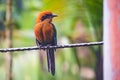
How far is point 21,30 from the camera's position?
2.74 meters

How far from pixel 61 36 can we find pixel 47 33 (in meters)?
0.11

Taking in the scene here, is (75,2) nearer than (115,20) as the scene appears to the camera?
No

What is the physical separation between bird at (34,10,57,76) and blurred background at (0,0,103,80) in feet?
0.10

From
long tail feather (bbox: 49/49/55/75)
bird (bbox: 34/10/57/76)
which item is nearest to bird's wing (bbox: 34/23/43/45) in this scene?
bird (bbox: 34/10/57/76)

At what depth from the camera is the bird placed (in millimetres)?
2699

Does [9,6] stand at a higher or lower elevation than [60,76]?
higher

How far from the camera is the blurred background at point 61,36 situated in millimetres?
2715

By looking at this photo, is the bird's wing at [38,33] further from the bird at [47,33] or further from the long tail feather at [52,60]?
the long tail feather at [52,60]

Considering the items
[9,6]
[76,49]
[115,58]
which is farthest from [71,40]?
[115,58]

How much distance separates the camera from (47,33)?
274 centimetres

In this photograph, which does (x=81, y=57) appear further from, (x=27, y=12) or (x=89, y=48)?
(x=27, y=12)

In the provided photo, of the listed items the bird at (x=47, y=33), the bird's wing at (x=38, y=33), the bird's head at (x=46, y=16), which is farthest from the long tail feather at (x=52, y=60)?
the bird's head at (x=46, y=16)

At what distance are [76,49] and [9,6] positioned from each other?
59 cm

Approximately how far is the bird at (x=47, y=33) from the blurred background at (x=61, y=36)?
0.03m
